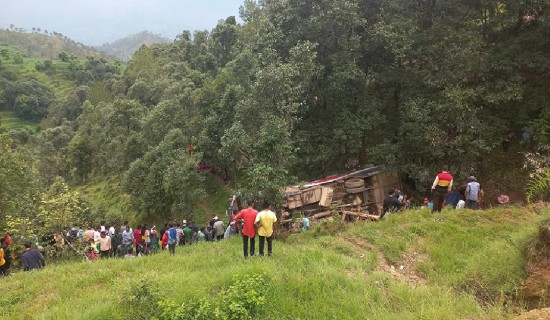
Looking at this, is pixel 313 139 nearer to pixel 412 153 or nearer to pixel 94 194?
pixel 412 153

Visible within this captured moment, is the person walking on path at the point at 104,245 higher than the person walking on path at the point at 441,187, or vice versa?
the person walking on path at the point at 441,187

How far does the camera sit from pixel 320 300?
7555 mm

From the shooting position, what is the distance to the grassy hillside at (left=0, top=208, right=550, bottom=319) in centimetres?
729

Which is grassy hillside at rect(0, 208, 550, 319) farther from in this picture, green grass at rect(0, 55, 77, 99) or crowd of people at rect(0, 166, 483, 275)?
green grass at rect(0, 55, 77, 99)

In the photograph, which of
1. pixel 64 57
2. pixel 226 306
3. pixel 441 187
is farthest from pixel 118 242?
pixel 64 57

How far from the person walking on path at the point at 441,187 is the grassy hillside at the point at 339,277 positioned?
2.65 feet

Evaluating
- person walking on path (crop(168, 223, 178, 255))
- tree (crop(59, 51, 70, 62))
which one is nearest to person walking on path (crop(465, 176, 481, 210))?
person walking on path (crop(168, 223, 178, 255))

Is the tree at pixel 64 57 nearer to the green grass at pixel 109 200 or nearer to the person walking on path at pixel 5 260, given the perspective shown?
the green grass at pixel 109 200

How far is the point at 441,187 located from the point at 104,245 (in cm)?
1224

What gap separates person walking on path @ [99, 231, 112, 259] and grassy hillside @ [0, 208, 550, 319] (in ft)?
6.83

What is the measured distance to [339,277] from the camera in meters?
8.33

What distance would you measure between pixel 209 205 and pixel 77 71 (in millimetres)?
85873

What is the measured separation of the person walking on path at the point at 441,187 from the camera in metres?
13.0

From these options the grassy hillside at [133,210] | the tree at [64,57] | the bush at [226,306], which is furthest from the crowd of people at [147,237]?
the tree at [64,57]
